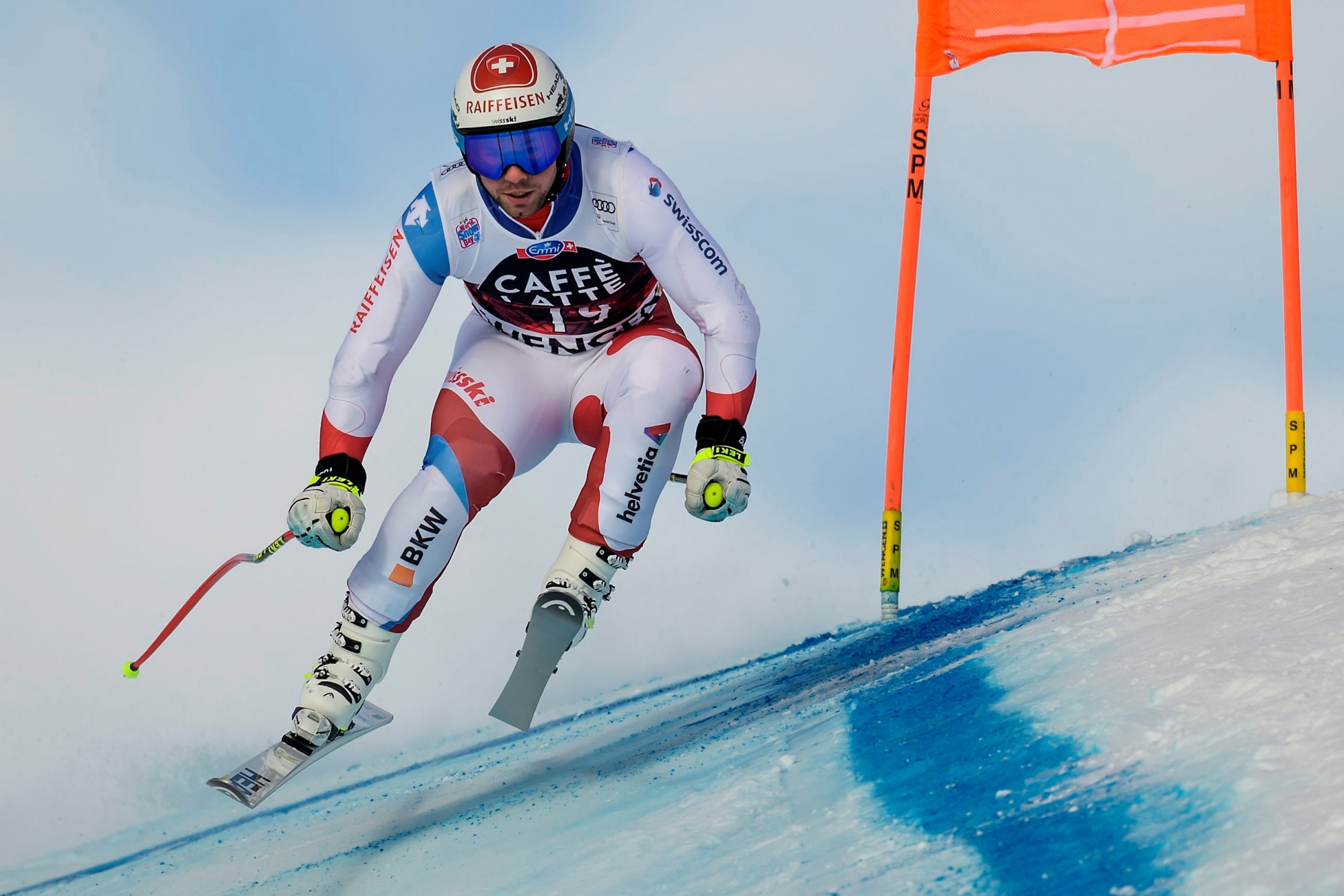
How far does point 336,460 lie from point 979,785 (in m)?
2.58

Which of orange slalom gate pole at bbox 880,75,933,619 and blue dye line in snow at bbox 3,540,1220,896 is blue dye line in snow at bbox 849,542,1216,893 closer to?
blue dye line in snow at bbox 3,540,1220,896

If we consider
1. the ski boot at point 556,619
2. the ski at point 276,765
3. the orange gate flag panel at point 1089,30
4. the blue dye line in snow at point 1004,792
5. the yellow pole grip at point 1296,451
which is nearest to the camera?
the blue dye line in snow at point 1004,792

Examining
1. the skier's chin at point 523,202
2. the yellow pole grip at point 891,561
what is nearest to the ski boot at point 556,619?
the skier's chin at point 523,202

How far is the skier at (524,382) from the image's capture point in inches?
169

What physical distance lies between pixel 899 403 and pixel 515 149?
103 inches

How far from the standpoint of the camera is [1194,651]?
3.00 m

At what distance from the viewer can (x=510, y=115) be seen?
412cm

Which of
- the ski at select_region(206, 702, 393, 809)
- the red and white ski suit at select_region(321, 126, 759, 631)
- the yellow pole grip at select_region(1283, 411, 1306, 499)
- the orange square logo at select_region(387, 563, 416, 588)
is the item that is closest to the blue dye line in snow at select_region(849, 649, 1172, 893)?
the red and white ski suit at select_region(321, 126, 759, 631)

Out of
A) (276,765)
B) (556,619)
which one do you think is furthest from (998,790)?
(276,765)

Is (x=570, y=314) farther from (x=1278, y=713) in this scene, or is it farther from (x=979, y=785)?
(x=1278, y=713)

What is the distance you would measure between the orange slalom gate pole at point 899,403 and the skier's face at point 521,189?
240cm

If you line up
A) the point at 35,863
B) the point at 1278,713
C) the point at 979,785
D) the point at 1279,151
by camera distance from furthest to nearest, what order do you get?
1. the point at 35,863
2. the point at 1279,151
3. the point at 979,785
4. the point at 1278,713

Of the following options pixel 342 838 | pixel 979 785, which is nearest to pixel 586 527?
pixel 342 838

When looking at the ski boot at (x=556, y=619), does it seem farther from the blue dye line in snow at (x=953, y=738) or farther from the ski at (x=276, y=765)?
the ski at (x=276, y=765)
